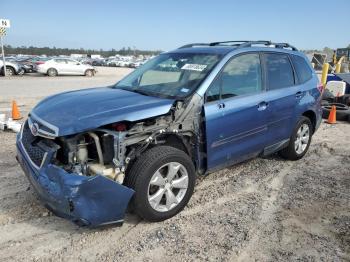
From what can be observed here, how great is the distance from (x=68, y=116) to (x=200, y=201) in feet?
6.14

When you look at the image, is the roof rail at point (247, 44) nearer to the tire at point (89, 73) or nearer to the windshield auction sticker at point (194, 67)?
the windshield auction sticker at point (194, 67)

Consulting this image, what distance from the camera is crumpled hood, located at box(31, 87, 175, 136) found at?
334 cm

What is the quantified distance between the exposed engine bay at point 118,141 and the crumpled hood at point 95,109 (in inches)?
4.5

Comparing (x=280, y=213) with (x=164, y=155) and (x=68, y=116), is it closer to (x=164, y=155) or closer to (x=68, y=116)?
(x=164, y=155)

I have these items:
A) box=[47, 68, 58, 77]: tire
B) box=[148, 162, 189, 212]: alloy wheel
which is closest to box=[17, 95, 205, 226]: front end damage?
box=[148, 162, 189, 212]: alloy wheel

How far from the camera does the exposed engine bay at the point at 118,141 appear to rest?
338 centimetres

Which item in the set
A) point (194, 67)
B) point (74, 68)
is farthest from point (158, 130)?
point (74, 68)

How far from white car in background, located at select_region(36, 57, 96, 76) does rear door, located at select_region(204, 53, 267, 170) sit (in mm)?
25000

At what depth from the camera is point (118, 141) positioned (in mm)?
3355

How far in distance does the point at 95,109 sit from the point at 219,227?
178cm

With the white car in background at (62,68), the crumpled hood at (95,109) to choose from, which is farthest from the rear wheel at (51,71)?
the crumpled hood at (95,109)

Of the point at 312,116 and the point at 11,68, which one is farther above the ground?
the point at 11,68

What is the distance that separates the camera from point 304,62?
580 centimetres

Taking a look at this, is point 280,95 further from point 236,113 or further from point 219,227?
point 219,227
